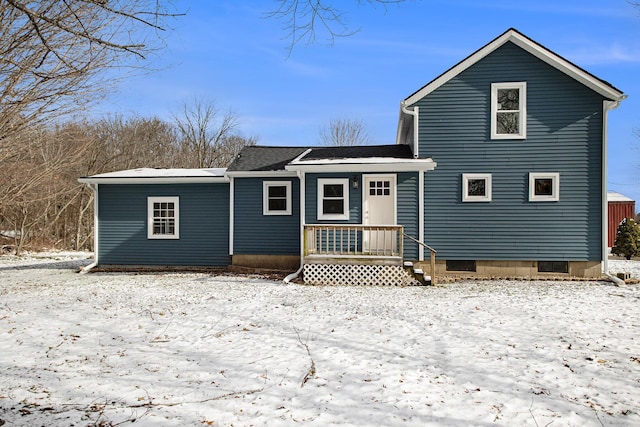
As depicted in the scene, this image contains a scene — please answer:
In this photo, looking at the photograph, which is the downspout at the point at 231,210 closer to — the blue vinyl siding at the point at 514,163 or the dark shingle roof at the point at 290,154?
the dark shingle roof at the point at 290,154

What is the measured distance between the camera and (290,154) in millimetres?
15641

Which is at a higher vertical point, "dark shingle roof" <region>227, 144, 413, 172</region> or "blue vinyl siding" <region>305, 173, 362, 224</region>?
"dark shingle roof" <region>227, 144, 413, 172</region>

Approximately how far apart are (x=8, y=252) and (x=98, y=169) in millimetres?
8256

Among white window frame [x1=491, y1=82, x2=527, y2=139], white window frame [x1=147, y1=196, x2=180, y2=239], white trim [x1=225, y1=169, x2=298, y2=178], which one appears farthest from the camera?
white window frame [x1=147, y1=196, x2=180, y2=239]

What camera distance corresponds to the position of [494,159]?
12227 millimetres

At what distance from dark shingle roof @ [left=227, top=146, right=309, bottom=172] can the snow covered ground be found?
5.63 metres

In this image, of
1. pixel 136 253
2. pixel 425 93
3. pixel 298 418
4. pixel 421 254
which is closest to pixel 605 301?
pixel 421 254

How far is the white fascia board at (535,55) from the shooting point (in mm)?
11625

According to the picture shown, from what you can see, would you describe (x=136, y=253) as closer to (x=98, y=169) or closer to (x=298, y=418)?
(x=298, y=418)

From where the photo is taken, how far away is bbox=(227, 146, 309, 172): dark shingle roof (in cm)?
1410

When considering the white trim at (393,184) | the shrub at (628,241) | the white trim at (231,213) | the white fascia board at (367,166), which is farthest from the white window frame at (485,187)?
the shrub at (628,241)

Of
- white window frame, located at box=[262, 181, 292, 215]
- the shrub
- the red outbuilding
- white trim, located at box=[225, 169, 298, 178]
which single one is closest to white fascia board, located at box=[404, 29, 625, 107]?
white trim, located at box=[225, 169, 298, 178]

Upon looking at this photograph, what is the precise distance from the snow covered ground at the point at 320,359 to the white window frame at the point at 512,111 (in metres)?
4.92

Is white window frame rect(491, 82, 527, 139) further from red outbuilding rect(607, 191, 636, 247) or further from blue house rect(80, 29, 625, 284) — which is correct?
red outbuilding rect(607, 191, 636, 247)
